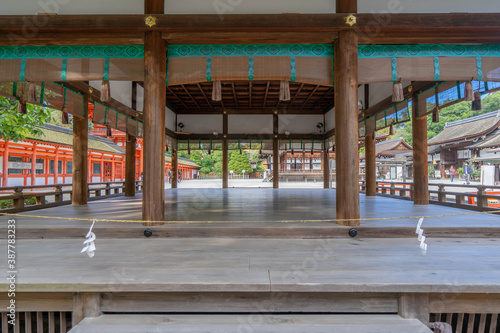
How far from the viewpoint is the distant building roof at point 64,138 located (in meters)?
12.6

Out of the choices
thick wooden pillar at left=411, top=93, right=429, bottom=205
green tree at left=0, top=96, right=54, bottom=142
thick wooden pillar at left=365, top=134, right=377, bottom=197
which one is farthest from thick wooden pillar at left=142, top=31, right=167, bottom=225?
thick wooden pillar at left=365, top=134, right=377, bottom=197

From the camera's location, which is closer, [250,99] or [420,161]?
[420,161]

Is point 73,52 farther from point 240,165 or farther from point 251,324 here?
point 240,165

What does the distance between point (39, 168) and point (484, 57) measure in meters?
17.5

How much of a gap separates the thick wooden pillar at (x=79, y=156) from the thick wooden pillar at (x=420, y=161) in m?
8.43

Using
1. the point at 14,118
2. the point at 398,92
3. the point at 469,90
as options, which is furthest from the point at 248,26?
the point at 14,118

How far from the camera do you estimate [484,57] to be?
440 cm

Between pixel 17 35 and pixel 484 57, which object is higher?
pixel 17 35

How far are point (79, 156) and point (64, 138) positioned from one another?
9215 mm

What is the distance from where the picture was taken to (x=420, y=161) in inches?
260

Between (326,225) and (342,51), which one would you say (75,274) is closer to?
(326,225)

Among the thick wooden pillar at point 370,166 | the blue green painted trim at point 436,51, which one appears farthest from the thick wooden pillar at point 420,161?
the thick wooden pillar at point 370,166

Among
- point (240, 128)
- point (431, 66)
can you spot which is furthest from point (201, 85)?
point (431, 66)

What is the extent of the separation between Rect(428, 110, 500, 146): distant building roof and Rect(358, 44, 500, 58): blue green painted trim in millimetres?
16743
